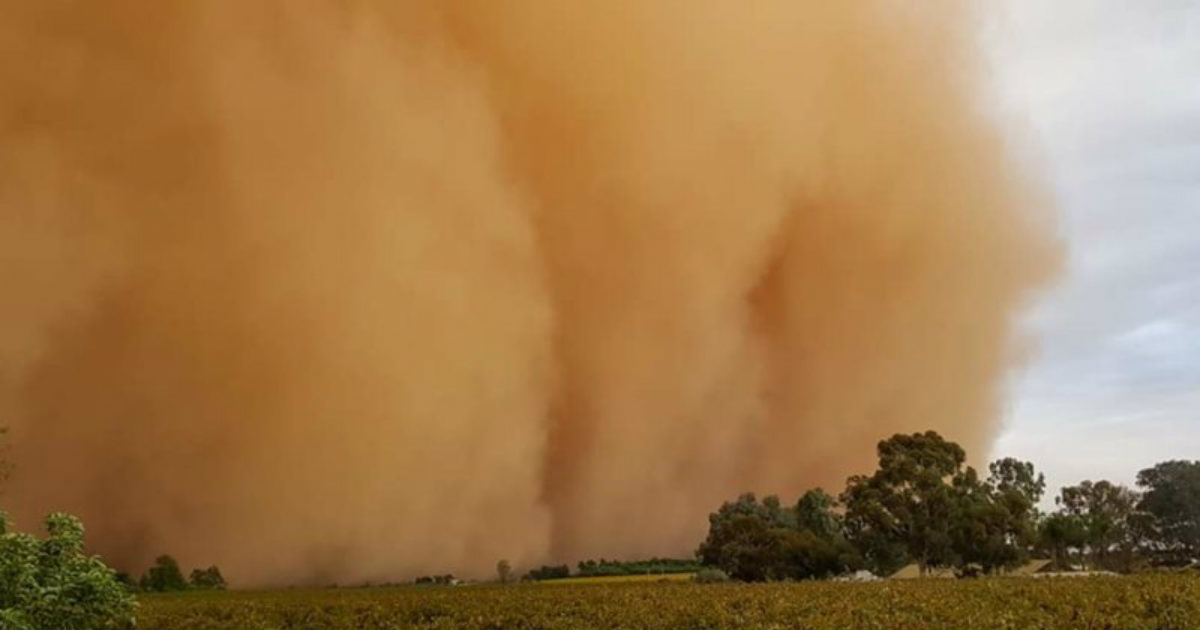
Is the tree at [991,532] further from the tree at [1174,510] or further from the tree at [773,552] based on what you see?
the tree at [1174,510]

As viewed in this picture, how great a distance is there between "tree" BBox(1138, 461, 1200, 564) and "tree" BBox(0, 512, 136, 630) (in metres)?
56.9

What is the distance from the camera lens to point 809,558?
37.7 m

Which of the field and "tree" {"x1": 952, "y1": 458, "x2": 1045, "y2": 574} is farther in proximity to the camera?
"tree" {"x1": 952, "y1": 458, "x2": 1045, "y2": 574}

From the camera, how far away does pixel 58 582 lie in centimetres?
942

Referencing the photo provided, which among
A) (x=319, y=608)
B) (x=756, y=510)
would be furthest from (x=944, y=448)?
(x=319, y=608)

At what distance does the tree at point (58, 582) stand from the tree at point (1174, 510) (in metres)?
56.9

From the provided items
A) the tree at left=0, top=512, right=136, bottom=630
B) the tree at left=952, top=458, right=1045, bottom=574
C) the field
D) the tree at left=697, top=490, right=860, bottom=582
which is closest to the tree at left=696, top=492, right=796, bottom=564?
the tree at left=697, top=490, right=860, bottom=582

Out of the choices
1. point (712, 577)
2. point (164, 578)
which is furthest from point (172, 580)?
point (712, 577)

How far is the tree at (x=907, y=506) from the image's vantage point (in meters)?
36.8

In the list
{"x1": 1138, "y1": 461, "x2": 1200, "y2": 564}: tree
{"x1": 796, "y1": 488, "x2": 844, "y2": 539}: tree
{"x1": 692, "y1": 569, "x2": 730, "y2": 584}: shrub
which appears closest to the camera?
{"x1": 692, "y1": 569, "x2": 730, "y2": 584}: shrub

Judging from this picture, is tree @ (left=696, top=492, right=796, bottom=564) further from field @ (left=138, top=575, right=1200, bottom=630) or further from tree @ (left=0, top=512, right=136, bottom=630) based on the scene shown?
tree @ (left=0, top=512, right=136, bottom=630)

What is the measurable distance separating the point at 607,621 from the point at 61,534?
365 inches

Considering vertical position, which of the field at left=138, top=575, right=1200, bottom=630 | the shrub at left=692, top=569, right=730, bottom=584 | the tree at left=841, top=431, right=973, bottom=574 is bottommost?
the field at left=138, top=575, right=1200, bottom=630

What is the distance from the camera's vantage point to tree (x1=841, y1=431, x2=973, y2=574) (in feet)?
121
